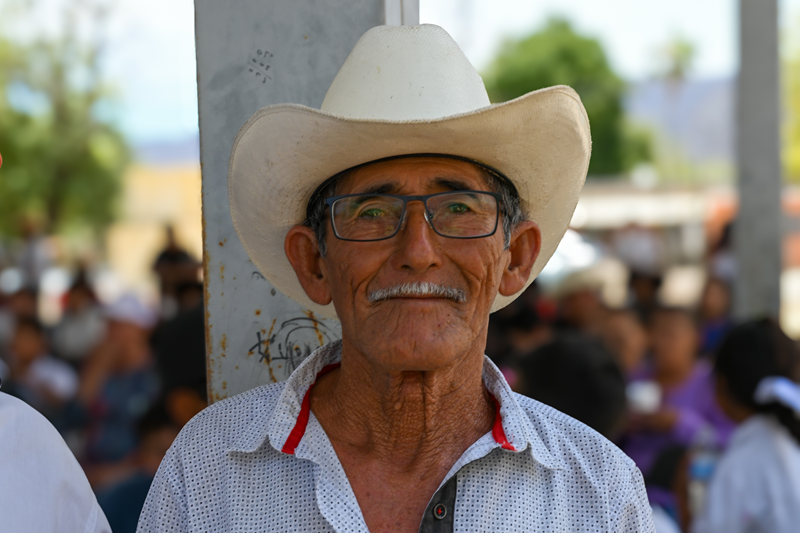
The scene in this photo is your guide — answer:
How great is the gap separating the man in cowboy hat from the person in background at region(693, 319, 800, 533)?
2036 mm

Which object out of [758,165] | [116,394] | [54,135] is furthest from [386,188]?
[54,135]

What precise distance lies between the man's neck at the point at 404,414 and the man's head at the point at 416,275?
0.08 m

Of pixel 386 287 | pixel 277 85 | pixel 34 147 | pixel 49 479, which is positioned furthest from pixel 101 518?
pixel 34 147

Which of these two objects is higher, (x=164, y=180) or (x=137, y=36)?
(x=137, y=36)

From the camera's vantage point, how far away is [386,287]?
1.71m

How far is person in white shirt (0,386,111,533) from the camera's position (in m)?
1.68

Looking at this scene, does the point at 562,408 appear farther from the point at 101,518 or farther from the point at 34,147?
the point at 34,147

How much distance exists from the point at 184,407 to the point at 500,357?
2.89 meters

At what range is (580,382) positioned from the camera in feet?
10.6

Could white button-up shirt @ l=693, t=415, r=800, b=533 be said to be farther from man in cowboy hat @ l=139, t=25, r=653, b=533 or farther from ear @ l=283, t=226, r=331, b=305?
ear @ l=283, t=226, r=331, b=305

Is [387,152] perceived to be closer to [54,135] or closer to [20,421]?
[20,421]

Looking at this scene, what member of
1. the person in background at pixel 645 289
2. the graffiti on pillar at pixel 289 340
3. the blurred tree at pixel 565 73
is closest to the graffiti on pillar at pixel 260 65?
the graffiti on pillar at pixel 289 340

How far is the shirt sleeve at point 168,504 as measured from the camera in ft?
5.65

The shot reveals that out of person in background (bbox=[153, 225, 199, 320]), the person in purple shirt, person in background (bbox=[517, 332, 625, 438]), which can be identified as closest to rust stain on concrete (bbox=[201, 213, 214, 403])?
person in background (bbox=[517, 332, 625, 438])
